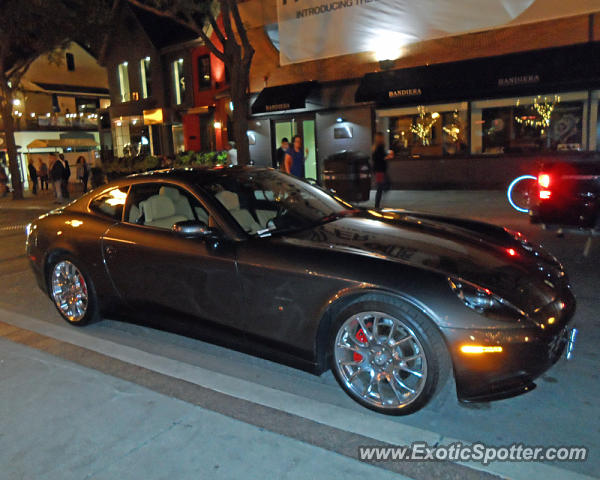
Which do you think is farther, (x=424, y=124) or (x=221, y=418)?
(x=424, y=124)

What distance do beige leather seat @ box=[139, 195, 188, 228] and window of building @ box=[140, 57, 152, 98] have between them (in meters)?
24.9

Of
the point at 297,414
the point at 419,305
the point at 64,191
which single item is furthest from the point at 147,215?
the point at 64,191

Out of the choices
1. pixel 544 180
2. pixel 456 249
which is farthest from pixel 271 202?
pixel 544 180

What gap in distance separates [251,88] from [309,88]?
120 inches

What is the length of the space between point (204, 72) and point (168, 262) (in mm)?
22237

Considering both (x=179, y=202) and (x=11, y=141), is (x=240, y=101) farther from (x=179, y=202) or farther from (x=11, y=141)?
(x=11, y=141)

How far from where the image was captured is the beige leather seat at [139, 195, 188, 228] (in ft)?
15.7

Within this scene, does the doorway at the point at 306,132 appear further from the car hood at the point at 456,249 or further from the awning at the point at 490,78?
the car hood at the point at 456,249

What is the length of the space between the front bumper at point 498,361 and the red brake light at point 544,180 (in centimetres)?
488

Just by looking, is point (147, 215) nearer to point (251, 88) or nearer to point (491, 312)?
point (491, 312)

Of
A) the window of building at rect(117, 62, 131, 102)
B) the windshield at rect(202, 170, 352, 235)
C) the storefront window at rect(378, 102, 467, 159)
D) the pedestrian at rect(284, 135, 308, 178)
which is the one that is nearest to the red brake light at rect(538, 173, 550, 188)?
the windshield at rect(202, 170, 352, 235)

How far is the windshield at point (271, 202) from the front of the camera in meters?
4.50

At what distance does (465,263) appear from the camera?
11.4 feet

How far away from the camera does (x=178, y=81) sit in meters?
26.7
